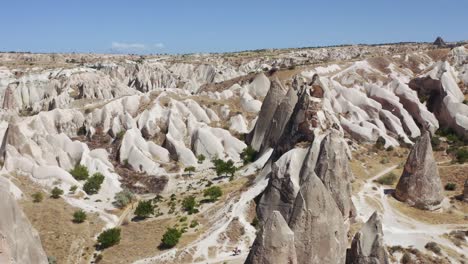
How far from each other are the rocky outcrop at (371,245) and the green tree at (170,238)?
15348mm

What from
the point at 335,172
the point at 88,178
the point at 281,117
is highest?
the point at 335,172

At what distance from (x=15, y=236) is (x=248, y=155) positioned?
39005 mm

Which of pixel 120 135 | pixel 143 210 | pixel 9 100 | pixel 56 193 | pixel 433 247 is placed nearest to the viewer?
pixel 433 247

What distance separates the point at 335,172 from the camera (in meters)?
30.7

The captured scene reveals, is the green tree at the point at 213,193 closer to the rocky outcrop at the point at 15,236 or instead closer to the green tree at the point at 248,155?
the green tree at the point at 248,155

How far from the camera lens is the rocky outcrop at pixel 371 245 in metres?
21.9

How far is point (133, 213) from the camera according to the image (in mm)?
41562

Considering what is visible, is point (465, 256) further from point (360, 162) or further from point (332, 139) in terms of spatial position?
point (360, 162)

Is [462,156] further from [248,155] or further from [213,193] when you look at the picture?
[213,193]

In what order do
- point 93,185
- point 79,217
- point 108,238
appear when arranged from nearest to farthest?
point 108,238
point 79,217
point 93,185

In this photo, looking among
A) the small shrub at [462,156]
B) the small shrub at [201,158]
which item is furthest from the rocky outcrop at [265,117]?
the small shrub at [462,156]

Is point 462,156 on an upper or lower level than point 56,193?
upper

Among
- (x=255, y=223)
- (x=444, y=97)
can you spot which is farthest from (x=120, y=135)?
(x=444, y=97)

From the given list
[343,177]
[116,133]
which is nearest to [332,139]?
[343,177]
